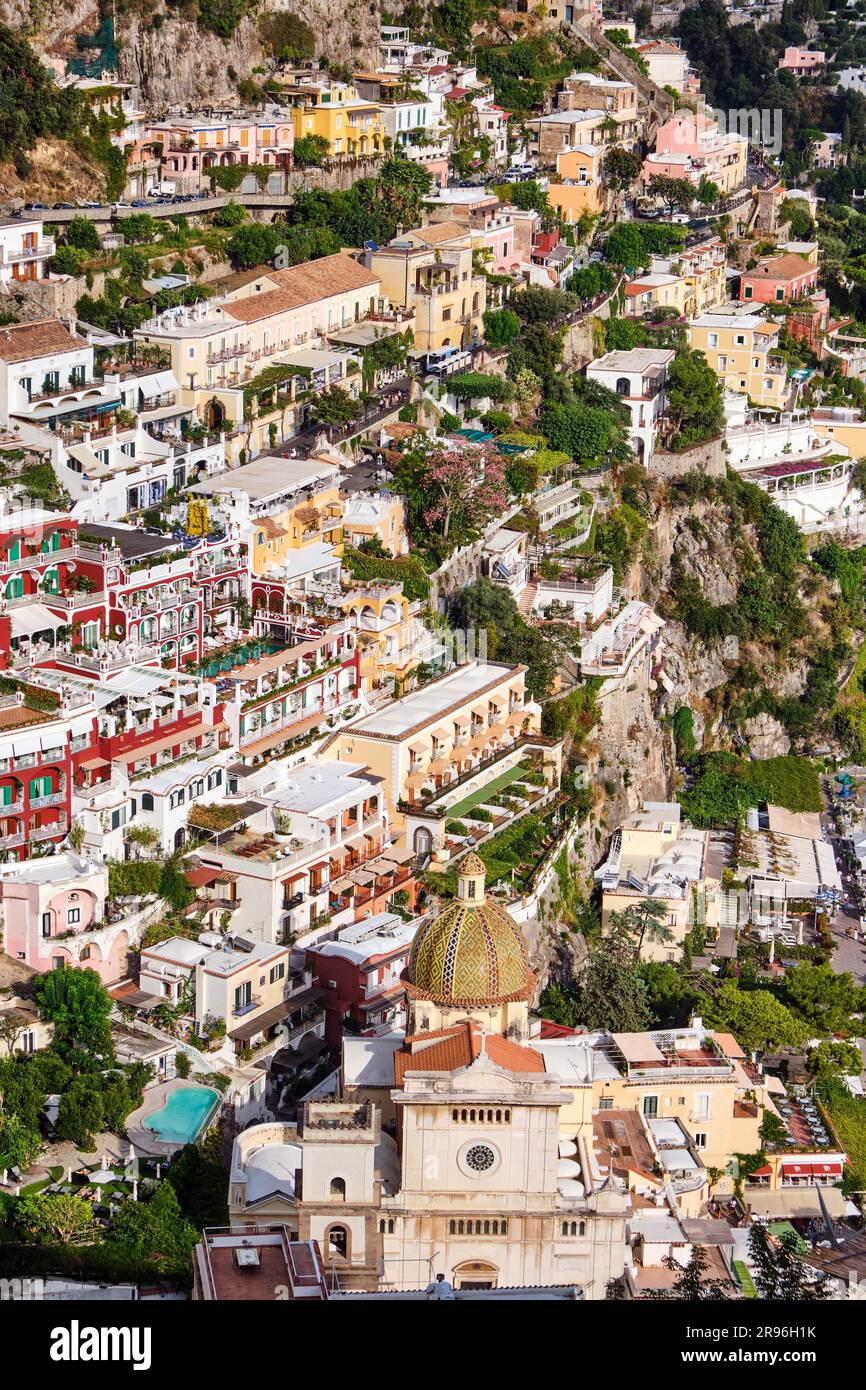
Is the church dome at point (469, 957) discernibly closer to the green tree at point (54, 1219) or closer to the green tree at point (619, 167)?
the green tree at point (54, 1219)

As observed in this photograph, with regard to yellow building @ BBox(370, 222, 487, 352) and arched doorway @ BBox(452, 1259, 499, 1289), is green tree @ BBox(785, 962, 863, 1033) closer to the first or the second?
arched doorway @ BBox(452, 1259, 499, 1289)

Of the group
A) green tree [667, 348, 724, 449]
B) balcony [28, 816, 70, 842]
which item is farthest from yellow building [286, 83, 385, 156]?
balcony [28, 816, 70, 842]

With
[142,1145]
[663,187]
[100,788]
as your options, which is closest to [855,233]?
[663,187]

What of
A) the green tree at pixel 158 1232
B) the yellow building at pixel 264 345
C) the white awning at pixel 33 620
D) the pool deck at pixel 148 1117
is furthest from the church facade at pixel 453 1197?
the yellow building at pixel 264 345

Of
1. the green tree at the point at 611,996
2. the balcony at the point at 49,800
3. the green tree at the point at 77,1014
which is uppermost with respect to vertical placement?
the balcony at the point at 49,800

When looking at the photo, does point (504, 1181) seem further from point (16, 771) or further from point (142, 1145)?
point (16, 771)

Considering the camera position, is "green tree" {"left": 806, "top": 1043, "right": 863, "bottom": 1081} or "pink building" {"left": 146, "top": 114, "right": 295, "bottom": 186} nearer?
"green tree" {"left": 806, "top": 1043, "right": 863, "bottom": 1081}
